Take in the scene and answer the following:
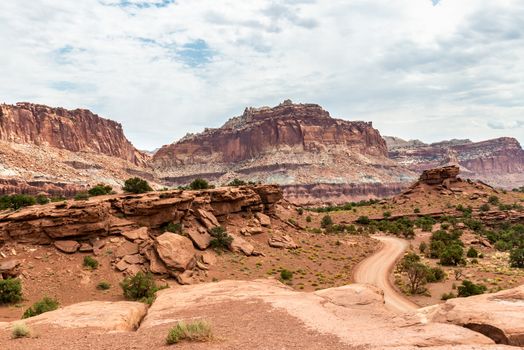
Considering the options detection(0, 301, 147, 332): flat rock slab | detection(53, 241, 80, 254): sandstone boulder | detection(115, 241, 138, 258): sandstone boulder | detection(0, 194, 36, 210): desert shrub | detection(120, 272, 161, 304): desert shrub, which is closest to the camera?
detection(0, 301, 147, 332): flat rock slab

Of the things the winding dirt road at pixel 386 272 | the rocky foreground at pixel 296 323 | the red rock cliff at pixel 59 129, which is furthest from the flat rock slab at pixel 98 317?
the red rock cliff at pixel 59 129

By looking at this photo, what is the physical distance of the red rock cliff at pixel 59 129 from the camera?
448 ft

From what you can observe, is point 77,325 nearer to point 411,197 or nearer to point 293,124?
point 411,197

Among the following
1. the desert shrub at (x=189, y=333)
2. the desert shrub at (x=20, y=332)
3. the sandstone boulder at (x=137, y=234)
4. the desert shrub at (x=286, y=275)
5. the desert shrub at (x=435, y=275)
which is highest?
the sandstone boulder at (x=137, y=234)

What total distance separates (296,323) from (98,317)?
7.80m

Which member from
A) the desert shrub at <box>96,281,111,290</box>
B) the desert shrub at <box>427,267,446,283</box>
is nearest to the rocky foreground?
the desert shrub at <box>96,281,111,290</box>

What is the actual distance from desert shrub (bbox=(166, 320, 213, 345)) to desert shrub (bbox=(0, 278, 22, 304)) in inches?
821

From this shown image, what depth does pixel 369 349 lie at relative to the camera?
9.70 m

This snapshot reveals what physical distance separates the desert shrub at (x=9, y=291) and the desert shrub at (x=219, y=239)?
57.2ft

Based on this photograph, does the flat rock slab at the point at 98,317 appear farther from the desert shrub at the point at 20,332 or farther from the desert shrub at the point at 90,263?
the desert shrub at the point at 90,263

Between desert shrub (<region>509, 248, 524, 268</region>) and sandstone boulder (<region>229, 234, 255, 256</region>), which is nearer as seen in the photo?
sandstone boulder (<region>229, 234, 255, 256</region>)

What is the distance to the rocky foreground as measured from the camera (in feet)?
33.4

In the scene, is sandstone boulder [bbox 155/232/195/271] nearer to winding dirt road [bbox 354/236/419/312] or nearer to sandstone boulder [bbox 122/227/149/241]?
sandstone boulder [bbox 122/227/149/241]

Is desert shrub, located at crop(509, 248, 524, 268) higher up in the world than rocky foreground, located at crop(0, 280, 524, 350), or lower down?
lower down
